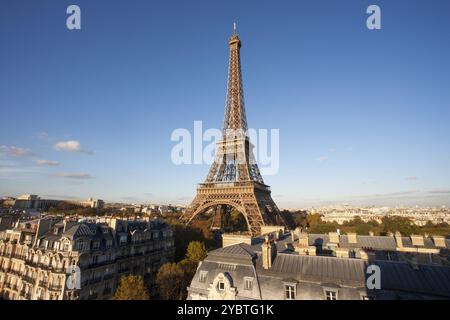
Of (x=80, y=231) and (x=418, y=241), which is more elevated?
(x=80, y=231)

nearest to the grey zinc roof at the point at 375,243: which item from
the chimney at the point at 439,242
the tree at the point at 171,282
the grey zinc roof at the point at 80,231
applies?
the chimney at the point at 439,242

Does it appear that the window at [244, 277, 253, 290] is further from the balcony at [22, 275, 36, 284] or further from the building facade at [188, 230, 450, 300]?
the balcony at [22, 275, 36, 284]

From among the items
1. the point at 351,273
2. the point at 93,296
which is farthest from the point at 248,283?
the point at 93,296

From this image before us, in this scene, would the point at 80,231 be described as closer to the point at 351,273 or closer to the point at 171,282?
the point at 171,282

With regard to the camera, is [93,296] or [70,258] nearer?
[70,258]

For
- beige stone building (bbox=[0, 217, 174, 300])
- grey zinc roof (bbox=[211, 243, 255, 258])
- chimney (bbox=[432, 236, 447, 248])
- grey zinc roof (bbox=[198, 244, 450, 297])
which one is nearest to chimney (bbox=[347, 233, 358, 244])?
chimney (bbox=[432, 236, 447, 248])

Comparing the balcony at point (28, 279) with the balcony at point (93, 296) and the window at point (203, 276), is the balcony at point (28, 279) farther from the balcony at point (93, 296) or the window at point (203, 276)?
the window at point (203, 276)
